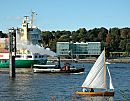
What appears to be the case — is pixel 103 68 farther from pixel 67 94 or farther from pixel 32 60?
pixel 32 60

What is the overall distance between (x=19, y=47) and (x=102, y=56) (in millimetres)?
70305

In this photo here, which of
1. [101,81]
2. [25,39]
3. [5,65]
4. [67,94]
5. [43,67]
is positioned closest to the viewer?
[101,81]

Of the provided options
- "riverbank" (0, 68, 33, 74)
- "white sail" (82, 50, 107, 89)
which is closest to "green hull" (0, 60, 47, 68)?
"riverbank" (0, 68, 33, 74)

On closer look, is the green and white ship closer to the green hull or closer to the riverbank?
the green hull

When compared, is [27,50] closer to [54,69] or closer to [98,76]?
[54,69]

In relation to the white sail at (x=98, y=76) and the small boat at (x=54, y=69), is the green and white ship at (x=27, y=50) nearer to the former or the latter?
the small boat at (x=54, y=69)

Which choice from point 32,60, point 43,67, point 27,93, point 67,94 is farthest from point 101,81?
point 32,60

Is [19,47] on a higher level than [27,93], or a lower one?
higher

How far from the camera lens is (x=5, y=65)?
4626 inches

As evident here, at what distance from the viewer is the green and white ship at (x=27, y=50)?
117562 millimetres

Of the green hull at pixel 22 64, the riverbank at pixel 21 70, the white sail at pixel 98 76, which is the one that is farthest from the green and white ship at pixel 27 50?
the white sail at pixel 98 76

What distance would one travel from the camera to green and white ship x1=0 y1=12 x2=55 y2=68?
117562mm

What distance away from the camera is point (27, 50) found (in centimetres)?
12144

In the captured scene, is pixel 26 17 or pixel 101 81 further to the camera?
pixel 26 17
